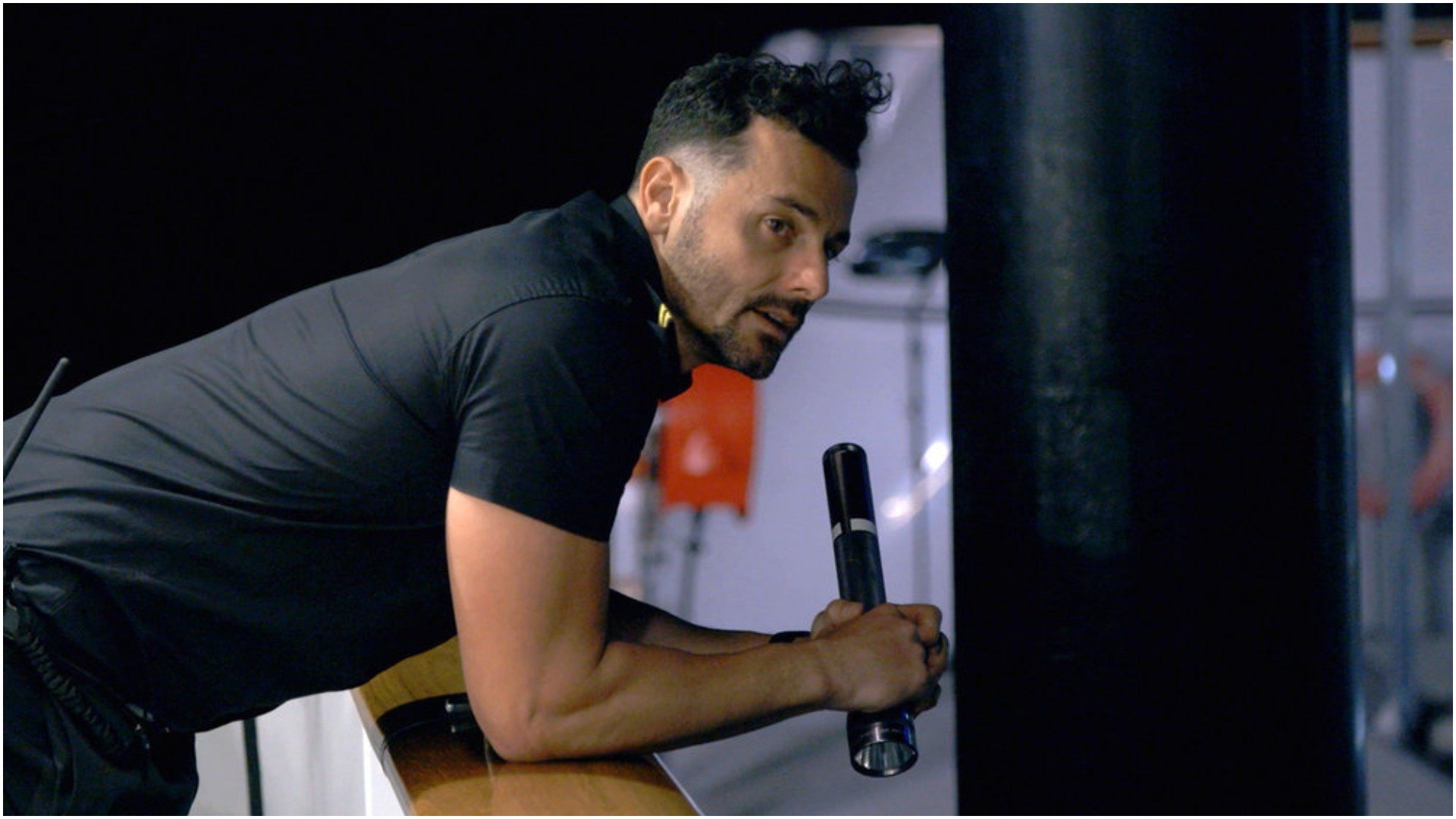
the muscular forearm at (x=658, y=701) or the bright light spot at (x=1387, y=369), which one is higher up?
the bright light spot at (x=1387, y=369)

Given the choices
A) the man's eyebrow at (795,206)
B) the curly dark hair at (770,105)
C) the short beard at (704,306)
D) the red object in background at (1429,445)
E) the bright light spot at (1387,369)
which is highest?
the curly dark hair at (770,105)

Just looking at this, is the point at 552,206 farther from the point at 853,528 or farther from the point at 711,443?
the point at 853,528

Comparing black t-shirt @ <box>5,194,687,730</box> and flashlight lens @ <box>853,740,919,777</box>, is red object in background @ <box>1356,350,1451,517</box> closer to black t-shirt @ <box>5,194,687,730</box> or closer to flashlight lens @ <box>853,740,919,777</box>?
flashlight lens @ <box>853,740,919,777</box>

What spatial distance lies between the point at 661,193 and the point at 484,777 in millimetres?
561

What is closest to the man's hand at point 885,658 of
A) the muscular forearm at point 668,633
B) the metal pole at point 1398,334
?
the muscular forearm at point 668,633

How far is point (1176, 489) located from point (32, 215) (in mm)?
2847

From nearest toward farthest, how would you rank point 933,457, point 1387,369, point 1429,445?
point 1387,369
point 933,457
point 1429,445

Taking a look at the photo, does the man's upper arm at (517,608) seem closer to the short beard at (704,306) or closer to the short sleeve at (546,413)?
the short sleeve at (546,413)

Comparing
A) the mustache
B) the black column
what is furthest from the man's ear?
the black column

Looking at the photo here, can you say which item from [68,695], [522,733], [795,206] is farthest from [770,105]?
[68,695]

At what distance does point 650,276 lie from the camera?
4.39 ft

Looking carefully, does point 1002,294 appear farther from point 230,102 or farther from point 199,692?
point 230,102

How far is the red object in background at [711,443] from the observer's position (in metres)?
4.91

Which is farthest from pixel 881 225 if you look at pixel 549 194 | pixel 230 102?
pixel 230 102
